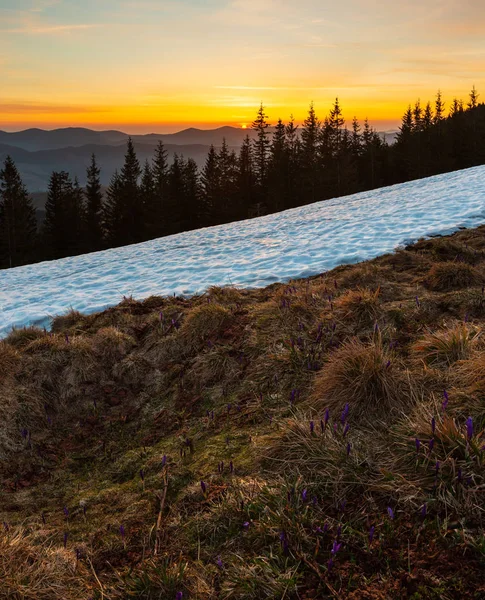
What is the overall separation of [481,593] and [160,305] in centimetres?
554

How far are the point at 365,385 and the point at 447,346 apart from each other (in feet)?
3.00

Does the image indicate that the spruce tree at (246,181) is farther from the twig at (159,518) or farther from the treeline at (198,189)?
the twig at (159,518)

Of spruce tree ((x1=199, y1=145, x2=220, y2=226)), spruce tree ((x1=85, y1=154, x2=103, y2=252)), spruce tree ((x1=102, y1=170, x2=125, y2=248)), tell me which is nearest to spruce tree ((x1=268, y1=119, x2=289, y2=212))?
spruce tree ((x1=199, y1=145, x2=220, y2=226))

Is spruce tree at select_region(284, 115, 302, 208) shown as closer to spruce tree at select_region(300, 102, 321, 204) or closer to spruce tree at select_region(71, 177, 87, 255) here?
spruce tree at select_region(300, 102, 321, 204)

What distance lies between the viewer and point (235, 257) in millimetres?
9844

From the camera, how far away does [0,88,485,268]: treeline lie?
58.8 meters

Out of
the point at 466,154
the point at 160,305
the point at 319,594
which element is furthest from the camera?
the point at 466,154

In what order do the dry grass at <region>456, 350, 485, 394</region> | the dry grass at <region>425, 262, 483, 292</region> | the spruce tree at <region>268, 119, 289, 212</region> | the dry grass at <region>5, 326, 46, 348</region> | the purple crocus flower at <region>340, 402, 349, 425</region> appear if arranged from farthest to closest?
the spruce tree at <region>268, 119, 289, 212</region> < the dry grass at <region>5, 326, 46, 348</region> < the dry grass at <region>425, 262, 483, 292</region> < the dry grass at <region>456, 350, 485, 394</region> < the purple crocus flower at <region>340, 402, 349, 425</region>

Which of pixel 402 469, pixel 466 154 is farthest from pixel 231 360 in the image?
pixel 466 154

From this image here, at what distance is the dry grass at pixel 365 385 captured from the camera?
3.08m

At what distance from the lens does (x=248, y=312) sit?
18.7 ft

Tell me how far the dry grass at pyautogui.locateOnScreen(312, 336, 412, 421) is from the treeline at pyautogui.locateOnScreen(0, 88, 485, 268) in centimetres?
5363

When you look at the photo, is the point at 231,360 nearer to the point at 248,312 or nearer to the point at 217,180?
the point at 248,312

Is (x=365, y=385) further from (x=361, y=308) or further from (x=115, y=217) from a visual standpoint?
(x=115, y=217)
